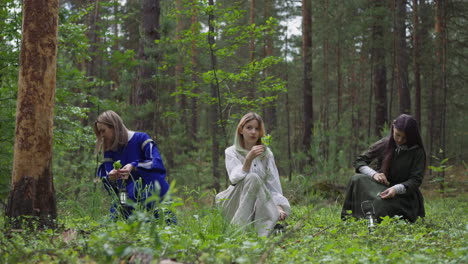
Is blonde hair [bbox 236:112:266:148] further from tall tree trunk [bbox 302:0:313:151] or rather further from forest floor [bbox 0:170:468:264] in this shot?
tall tree trunk [bbox 302:0:313:151]

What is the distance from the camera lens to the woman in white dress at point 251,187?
4.26 metres

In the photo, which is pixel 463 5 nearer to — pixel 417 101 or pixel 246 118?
pixel 417 101

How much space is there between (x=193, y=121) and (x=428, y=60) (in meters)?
12.0

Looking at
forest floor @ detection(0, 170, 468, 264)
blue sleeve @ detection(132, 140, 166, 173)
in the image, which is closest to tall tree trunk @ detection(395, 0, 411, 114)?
forest floor @ detection(0, 170, 468, 264)

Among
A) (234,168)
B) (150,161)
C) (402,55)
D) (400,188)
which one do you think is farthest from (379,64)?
(150,161)

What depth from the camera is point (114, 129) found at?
Result: 4664 millimetres

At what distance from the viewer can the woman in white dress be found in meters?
4.26

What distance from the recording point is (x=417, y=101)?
50.2ft

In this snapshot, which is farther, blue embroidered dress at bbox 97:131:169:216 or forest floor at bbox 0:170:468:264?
blue embroidered dress at bbox 97:131:169:216

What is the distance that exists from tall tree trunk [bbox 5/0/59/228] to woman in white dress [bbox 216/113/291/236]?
1734mm

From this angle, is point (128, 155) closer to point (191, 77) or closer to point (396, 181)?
point (396, 181)

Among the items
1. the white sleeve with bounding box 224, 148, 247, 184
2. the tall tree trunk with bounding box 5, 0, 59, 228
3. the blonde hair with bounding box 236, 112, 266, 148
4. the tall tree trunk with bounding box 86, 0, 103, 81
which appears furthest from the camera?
the tall tree trunk with bounding box 86, 0, 103, 81

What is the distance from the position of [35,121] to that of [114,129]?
3.22 ft

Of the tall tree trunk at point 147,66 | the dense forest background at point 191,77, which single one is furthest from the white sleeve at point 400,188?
the tall tree trunk at point 147,66
